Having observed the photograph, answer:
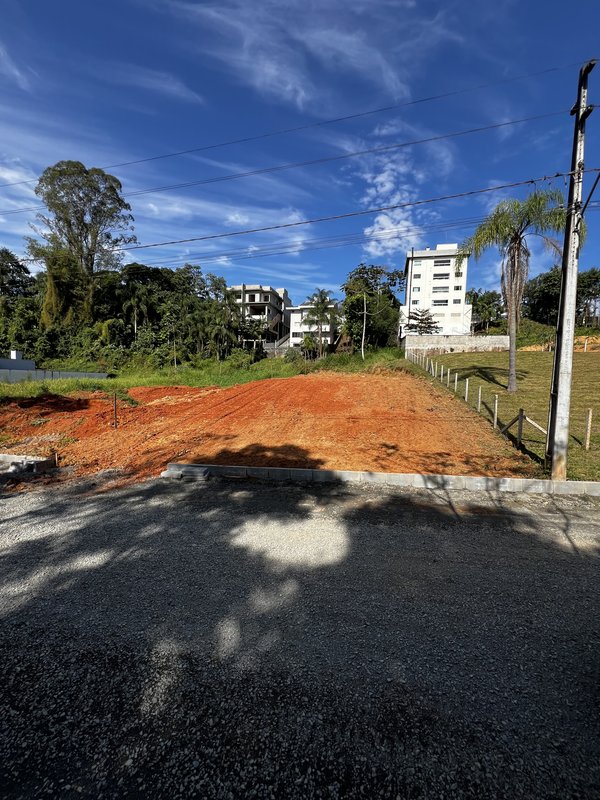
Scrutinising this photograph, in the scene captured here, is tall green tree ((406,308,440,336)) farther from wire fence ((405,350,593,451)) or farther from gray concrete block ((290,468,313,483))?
gray concrete block ((290,468,313,483))

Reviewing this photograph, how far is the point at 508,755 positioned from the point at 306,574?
2023 mm

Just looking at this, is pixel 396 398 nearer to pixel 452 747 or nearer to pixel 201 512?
pixel 201 512

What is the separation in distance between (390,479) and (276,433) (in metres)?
4.55

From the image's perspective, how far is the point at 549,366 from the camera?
24359 mm

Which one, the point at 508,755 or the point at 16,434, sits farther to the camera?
the point at 16,434

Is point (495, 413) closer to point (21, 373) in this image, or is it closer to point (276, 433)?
point (276, 433)

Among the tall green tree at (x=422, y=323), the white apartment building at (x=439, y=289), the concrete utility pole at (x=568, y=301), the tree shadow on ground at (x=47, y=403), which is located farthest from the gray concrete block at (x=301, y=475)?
the white apartment building at (x=439, y=289)

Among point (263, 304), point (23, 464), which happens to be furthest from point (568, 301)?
point (263, 304)

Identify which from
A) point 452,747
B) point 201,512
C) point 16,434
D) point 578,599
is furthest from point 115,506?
point 16,434

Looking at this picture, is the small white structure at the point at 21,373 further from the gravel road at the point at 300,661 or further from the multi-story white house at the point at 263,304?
the multi-story white house at the point at 263,304

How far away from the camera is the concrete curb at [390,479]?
6109 mm

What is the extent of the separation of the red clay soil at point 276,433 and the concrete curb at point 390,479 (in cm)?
66

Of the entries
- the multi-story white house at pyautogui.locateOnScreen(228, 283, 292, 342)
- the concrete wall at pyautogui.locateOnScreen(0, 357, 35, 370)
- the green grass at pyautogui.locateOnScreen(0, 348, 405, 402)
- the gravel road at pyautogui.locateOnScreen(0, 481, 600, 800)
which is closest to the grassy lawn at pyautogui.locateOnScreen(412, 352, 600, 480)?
the gravel road at pyautogui.locateOnScreen(0, 481, 600, 800)

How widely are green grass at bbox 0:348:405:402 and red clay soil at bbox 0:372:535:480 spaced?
242 inches
